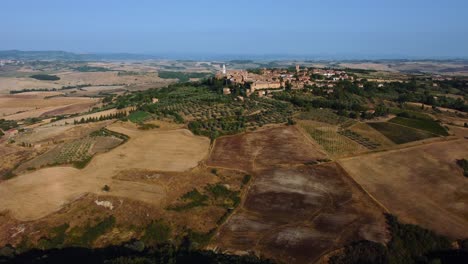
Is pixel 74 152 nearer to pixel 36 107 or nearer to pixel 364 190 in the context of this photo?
pixel 364 190

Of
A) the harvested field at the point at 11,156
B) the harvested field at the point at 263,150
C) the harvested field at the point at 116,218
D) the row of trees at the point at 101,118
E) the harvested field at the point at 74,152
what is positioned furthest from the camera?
the row of trees at the point at 101,118

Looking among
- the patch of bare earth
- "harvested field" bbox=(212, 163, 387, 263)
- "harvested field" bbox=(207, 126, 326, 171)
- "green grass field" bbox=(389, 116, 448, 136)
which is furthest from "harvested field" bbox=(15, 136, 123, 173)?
"green grass field" bbox=(389, 116, 448, 136)

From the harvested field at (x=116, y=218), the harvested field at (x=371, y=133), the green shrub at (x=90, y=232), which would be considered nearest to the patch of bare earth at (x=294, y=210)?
the harvested field at (x=116, y=218)

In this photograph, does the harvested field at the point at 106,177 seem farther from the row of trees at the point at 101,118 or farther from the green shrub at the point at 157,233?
the row of trees at the point at 101,118

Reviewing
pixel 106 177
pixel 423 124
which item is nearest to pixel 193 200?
pixel 106 177

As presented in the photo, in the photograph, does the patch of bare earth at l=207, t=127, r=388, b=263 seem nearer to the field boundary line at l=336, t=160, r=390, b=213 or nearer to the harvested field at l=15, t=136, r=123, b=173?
the field boundary line at l=336, t=160, r=390, b=213

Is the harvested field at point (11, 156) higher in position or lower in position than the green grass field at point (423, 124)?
lower
